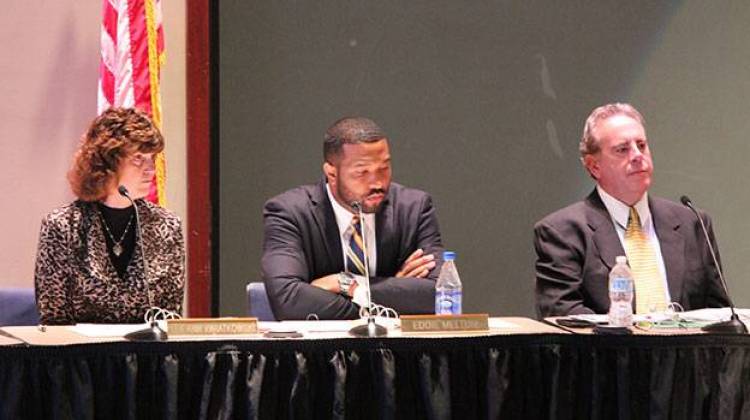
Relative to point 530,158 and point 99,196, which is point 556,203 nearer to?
point 530,158

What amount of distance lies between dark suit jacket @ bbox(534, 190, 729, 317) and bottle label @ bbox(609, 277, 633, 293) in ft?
1.34

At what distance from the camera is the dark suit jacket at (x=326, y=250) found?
4.50m

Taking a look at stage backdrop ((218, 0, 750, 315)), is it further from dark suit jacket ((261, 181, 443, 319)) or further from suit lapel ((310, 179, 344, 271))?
suit lapel ((310, 179, 344, 271))

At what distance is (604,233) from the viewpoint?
462cm

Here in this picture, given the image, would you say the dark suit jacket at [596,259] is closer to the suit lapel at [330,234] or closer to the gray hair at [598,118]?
the gray hair at [598,118]

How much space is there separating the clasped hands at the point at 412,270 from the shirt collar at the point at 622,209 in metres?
0.68

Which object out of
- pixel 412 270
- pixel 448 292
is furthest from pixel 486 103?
pixel 448 292

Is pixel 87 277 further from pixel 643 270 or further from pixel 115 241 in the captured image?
pixel 643 270

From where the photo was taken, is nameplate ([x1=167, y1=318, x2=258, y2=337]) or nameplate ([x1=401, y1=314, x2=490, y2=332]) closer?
nameplate ([x1=167, y1=318, x2=258, y2=337])

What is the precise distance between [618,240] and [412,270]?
0.76 meters

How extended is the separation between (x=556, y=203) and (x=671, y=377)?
2946 mm

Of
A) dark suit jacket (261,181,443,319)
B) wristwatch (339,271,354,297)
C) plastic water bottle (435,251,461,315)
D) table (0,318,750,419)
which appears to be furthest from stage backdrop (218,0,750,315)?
table (0,318,750,419)

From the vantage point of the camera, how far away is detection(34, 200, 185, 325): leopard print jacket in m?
4.30

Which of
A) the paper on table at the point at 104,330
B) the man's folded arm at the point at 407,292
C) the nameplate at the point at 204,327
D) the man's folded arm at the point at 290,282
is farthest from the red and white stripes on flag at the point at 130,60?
the nameplate at the point at 204,327
